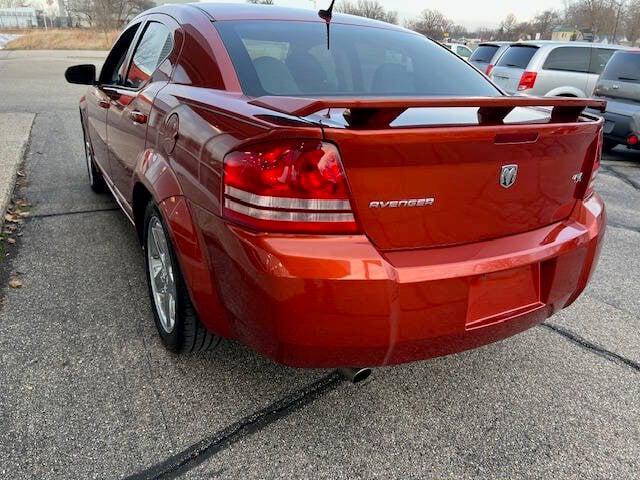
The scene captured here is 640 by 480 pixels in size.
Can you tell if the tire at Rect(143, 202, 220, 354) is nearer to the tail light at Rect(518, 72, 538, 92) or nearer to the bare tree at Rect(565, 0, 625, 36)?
the tail light at Rect(518, 72, 538, 92)

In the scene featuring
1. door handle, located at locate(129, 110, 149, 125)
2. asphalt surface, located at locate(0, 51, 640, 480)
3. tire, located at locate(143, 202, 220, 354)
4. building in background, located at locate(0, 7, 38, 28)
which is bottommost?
asphalt surface, located at locate(0, 51, 640, 480)

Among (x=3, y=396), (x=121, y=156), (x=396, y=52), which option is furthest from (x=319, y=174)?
(x=121, y=156)

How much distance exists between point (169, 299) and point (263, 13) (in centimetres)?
155

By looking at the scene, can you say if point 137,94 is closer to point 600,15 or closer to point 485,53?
point 485,53

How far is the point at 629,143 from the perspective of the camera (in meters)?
7.73

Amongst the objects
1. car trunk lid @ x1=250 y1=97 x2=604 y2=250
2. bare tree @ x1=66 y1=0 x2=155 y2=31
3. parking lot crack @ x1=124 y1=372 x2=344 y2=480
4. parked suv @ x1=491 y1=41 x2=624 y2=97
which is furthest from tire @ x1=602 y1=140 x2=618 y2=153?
bare tree @ x1=66 y1=0 x2=155 y2=31

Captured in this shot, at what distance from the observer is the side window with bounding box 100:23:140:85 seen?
3.69 m

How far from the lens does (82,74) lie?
407 cm

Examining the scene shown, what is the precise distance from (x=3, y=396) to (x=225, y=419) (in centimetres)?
96

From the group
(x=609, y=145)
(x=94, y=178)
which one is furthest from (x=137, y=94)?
(x=609, y=145)

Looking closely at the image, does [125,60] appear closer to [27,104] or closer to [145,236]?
[145,236]

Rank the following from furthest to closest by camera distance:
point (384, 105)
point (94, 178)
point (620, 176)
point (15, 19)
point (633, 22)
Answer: point (15, 19)
point (633, 22)
point (620, 176)
point (94, 178)
point (384, 105)

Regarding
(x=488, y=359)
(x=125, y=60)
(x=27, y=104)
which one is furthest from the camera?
(x=27, y=104)

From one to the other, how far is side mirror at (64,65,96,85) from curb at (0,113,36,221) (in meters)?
1.20
